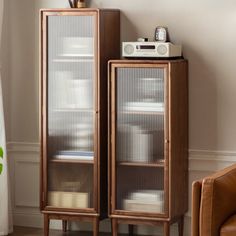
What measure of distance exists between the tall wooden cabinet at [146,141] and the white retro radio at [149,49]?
0.25ft

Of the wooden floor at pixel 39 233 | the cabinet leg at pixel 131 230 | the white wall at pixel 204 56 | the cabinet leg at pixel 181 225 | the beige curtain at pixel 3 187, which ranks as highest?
the white wall at pixel 204 56

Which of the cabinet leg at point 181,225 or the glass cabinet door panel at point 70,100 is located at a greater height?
the glass cabinet door panel at point 70,100

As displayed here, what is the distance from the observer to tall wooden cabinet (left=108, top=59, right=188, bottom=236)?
5496mm

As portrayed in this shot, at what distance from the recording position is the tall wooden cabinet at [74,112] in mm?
5668

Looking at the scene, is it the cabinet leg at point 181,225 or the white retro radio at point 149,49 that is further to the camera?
the cabinet leg at point 181,225

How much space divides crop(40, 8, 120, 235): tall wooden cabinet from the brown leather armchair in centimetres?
124

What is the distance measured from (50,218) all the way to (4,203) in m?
0.40

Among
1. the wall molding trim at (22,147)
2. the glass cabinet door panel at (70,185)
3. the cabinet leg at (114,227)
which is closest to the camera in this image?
the cabinet leg at (114,227)

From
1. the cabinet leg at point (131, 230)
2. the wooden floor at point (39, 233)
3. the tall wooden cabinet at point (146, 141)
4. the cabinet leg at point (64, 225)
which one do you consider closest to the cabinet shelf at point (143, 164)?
the tall wooden cabinet at point (146, 141)

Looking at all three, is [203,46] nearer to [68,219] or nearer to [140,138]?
[140,138]

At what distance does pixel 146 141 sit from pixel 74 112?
0.60m

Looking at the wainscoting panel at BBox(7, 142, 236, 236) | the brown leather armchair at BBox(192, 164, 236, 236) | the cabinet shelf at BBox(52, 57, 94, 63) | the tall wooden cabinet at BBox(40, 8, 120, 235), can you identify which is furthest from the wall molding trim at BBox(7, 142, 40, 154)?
the brown leather armchair at BBox(192, 164, 236, 236)

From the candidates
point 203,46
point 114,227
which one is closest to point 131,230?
point 114,227

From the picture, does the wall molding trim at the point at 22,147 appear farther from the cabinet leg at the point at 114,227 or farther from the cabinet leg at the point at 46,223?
the cabinet leg at the point at 114,227
